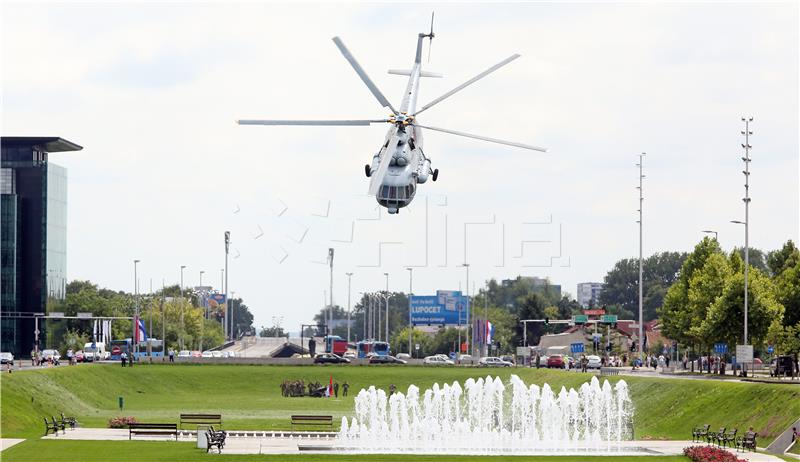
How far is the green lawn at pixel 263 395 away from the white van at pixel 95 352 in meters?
14.9

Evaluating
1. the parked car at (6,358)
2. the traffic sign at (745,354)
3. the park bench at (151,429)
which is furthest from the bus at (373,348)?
the park bench at (151,429)

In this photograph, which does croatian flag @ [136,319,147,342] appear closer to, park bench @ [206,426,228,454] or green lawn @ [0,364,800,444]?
green lawn @ [0,364,800,444]

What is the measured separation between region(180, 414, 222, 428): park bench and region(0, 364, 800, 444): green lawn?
1.40 m

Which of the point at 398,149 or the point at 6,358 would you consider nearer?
the point at 398,149

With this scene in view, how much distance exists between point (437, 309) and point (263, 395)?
258 feet

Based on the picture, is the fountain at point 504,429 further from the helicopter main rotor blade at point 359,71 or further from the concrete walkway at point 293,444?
the helicopter main rotor blade at point 359,71

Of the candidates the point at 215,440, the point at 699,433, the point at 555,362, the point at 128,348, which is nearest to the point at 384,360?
the point at 555,362

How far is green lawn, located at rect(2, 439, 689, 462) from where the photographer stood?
5344 centimetres

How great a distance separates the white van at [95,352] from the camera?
139 meters

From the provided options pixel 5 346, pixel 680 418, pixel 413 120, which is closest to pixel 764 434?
pixel 680 418

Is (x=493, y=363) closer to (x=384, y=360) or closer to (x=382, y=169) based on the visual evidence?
(x=384, y=360)

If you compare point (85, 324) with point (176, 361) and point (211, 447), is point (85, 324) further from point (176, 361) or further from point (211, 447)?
point (211, 447)

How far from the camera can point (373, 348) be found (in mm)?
177250

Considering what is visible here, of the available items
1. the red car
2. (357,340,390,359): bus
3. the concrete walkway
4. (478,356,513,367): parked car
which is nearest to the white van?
(357,340,390,359): bus
